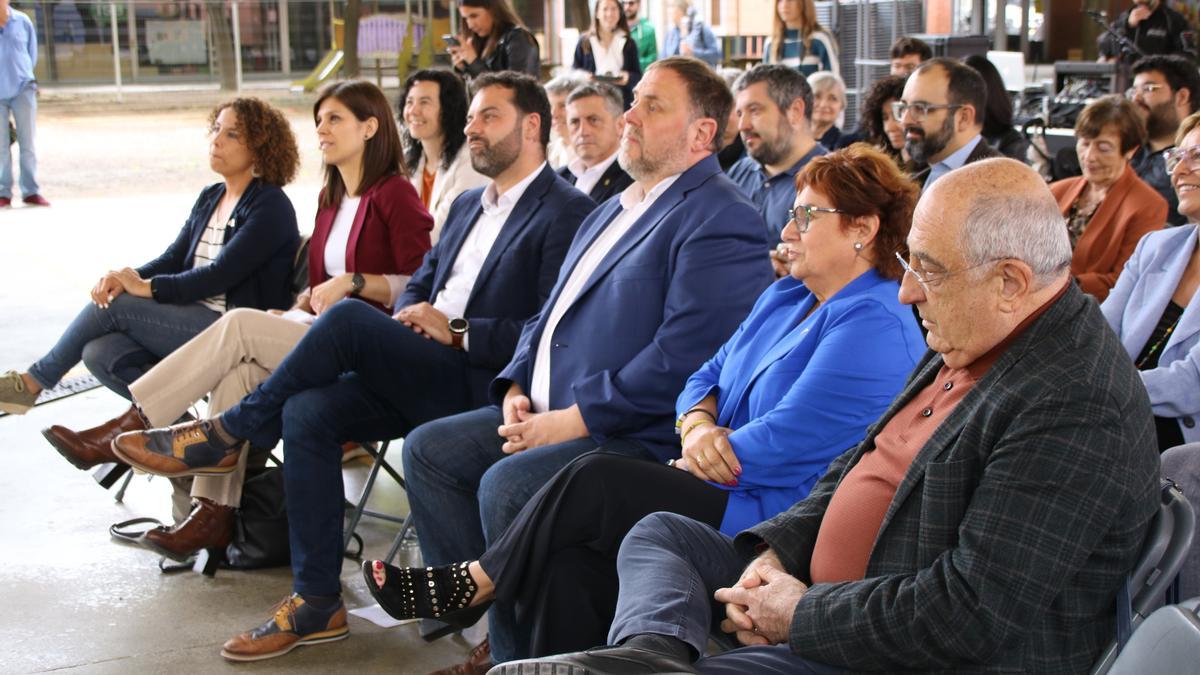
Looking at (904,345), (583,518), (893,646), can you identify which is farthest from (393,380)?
(893,646)

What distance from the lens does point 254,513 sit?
393cm

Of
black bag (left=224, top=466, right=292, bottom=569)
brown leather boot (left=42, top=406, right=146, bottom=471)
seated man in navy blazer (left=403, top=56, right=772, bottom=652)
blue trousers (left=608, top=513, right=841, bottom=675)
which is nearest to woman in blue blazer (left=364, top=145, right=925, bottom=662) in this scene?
blue trousers (left=608, top=513, right=841, bottom=675)

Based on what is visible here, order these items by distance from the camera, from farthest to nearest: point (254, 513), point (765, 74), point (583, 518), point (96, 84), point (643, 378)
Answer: point (96, 84) → point (765, 74) → point (254, 513) → point (643, 378) → point (583, 518)

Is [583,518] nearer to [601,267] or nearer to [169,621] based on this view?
[601,267]

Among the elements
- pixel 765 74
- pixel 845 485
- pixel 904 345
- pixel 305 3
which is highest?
pixel 305 3

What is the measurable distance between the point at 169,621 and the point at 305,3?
19135 millimetres

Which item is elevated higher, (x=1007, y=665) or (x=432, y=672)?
(x=1007, y=665)

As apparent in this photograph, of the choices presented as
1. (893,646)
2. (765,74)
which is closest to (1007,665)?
(893,646)

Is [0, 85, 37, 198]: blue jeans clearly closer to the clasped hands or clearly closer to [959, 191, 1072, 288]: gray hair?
the clasped hands

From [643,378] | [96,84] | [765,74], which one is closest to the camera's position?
[643,378]

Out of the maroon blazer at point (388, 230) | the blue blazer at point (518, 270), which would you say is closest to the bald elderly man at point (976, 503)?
the blue blazer at point (518, 270)

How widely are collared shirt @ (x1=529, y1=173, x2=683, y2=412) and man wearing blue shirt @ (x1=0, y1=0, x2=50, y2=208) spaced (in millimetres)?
9307

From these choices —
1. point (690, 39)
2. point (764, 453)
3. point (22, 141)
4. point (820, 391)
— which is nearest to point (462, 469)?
point (764, 453)

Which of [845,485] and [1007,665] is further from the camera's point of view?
[845,485]
